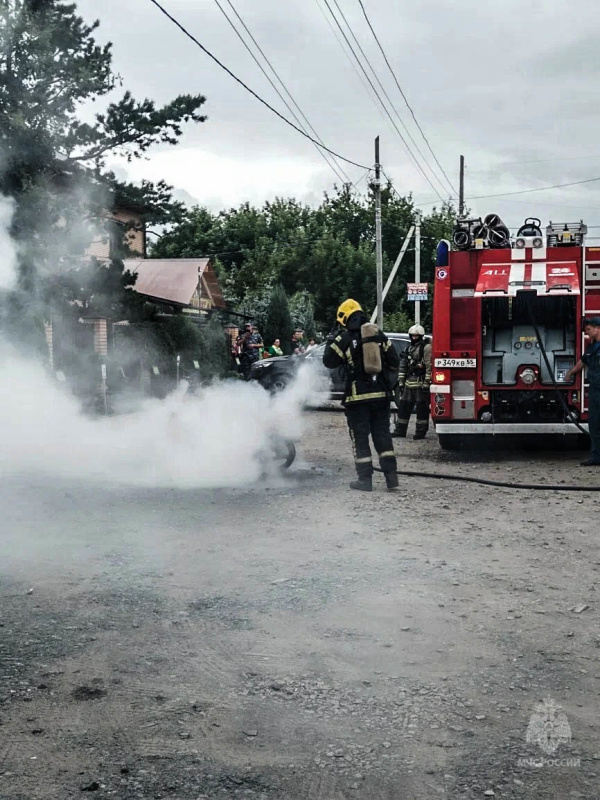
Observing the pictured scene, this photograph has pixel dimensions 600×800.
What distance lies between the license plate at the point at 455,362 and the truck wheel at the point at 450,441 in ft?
3.48

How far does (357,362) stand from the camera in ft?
35.1

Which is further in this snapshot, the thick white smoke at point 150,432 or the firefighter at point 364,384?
the thick white smoke at point 150,432

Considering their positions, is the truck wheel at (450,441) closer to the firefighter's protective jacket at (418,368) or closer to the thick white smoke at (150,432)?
the firefighter's protective jacket at (418,368)

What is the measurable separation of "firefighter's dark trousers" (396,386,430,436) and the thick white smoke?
3.88 m

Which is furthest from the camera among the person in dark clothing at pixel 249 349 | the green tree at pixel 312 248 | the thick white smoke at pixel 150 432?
the green tree at pixel 312 248

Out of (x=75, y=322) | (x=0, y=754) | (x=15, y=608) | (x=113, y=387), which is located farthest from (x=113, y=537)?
(x=75, y=322)

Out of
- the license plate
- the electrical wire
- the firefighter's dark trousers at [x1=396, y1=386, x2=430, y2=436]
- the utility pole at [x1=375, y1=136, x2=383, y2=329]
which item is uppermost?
the utility pole at [x1=375, y1=136, x2=383, y2=329]

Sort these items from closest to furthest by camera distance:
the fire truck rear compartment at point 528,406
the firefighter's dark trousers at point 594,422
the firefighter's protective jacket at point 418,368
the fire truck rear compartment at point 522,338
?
the firefighter's dark trousers at point 594,422
the fire truck rear compartment at point 528,406
the fire truck rear compartment at point 522,338
the firefighter's protective jacket at point 418,368

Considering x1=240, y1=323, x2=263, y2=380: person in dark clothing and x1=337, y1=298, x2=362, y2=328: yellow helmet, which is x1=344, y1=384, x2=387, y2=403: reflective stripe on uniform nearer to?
x1=337, y1=298, x2=362, y2=328: yellow helmet

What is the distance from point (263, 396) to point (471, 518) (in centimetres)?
349

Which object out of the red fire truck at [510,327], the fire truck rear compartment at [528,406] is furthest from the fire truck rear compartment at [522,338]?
the fire truck rear compartment at [528,406]

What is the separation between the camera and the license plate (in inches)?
525

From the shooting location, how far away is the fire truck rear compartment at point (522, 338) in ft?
44.2

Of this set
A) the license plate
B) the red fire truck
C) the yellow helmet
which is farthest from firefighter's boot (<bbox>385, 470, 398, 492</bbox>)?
the license plate
